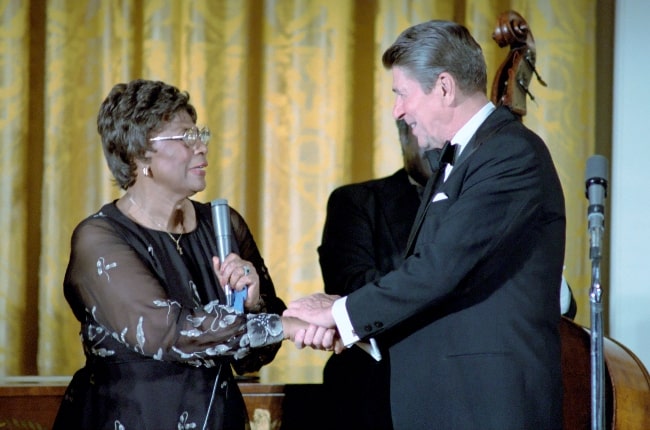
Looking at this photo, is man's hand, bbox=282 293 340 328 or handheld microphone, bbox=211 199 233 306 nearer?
man's hand, bbox=282 293 340 328

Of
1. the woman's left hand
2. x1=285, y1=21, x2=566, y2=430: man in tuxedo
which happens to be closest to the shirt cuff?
x1=285, y1=21, x2=566, y2=430: man in tuxedo

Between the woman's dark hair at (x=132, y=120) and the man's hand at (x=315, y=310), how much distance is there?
0.60 metres

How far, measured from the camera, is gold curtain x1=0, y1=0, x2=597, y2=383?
4.01 meters

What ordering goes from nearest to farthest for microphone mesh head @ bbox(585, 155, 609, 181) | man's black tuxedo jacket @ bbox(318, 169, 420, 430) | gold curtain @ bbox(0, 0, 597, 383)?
1. microphone mesh head @ bbox(585, 155, 609, 181)
2. man's black tuxedo jacket @ bbox(318, 169, 420, 430)
3. gold curtain @ bbox(0, 0, 597, 383)

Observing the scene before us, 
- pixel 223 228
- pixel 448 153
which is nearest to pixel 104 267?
pixel 223 228

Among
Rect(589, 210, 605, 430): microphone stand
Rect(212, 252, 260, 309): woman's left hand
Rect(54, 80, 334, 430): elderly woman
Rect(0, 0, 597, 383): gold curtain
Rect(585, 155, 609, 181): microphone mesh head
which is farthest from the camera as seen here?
Rect(0, 0, 597, 383): gold curtain

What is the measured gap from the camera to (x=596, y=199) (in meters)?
2.35

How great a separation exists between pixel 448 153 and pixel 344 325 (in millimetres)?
499

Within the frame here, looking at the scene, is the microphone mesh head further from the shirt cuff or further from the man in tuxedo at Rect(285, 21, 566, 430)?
the shirt cuff

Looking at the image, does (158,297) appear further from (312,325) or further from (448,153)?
(448,153)

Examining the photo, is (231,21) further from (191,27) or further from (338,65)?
(338,65)

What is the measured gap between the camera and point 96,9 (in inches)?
162

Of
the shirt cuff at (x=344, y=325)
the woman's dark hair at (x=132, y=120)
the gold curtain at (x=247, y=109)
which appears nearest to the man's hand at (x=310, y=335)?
the shirt cuff at (x=344, y=325)

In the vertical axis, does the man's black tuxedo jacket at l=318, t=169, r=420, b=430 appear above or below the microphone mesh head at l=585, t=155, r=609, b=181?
below
